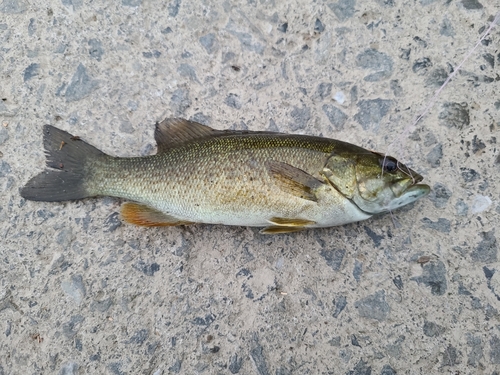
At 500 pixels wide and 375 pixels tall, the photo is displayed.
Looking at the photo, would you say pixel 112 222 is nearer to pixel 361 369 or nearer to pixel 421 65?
pixel 361 369

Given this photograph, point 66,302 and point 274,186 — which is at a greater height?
point 274,186

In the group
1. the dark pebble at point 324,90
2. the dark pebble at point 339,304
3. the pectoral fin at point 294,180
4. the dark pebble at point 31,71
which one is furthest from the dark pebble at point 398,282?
the dark pebble at point 31,71

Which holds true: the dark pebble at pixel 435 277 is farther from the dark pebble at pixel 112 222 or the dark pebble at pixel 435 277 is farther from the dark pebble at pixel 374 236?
the dark pebble at pixel 112 222

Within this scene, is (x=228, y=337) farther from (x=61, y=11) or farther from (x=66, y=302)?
(x=61, y=11)

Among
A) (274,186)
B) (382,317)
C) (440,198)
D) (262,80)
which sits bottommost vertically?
(382,317)

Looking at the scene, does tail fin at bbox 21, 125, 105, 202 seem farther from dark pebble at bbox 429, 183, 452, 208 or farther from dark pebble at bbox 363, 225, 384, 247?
dark pebble at bbox 429, 183, 452, 208

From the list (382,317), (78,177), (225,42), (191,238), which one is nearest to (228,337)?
(191,238)

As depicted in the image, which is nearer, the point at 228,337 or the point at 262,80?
the point at 228,337
